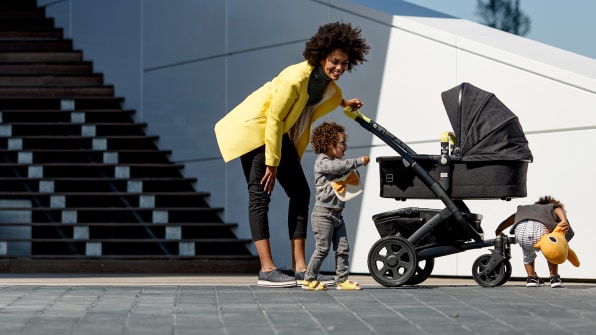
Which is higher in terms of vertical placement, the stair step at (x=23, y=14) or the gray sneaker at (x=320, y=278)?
the stair step at (x=23, y=14)

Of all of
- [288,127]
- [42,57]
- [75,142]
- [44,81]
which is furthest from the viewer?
[42,57]

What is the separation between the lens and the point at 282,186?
7.29 m

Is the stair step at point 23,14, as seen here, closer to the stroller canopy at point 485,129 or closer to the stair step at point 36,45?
the stair step at point 36,45

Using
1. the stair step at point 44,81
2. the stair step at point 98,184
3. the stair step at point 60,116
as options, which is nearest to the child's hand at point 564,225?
the stair step at point 98,184

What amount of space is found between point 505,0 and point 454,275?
1677cm

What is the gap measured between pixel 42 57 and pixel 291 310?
9.55 m

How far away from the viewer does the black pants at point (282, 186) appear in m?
7.23

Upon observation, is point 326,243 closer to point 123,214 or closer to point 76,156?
point 123,214

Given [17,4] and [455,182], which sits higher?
[17,4]

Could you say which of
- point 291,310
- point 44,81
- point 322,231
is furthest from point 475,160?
point 44,81

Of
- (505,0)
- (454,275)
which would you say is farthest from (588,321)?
(505,0)

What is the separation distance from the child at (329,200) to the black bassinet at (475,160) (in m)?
0.30

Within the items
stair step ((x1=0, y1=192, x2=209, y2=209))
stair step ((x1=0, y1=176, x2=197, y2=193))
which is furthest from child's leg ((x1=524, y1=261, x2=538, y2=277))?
stair step ((x1=0, y1=176, x2=197, y2=193))

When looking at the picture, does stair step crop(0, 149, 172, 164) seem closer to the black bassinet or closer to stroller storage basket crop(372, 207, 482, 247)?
stroller storage basket crop(372, 207, 482, 247)
